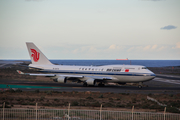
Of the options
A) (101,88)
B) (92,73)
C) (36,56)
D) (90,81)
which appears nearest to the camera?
(101,88)

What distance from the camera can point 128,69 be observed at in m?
44.2

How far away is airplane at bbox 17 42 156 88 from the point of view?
142ft

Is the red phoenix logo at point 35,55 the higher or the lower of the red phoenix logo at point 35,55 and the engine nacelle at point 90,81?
the higher

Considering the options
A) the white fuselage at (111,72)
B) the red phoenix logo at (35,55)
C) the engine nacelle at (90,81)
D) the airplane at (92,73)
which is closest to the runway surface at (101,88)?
the engine nacelle at (90,81)

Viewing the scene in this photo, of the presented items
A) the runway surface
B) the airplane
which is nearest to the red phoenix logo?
the airplane

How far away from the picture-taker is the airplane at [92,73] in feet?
142

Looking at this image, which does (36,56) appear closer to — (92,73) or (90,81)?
(92,73)

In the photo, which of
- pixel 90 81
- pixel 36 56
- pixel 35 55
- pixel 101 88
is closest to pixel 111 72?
pixel 101 88

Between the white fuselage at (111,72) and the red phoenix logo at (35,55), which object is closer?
the white fuselage at (111,72)

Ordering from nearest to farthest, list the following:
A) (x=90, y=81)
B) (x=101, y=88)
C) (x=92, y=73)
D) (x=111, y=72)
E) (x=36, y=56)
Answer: (x=101, y=88), (x=90, y=81), (x=111, y=72), (x=92, y=73), (x=36, y=56)

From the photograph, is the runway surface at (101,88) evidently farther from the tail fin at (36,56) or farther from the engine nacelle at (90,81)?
the tail fin at (36,56)

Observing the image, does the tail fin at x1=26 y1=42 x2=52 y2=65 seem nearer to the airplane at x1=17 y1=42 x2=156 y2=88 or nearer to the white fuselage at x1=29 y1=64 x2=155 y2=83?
the airplane at x1=17 y1=42 x2=156 y2=88

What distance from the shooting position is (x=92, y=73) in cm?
4688

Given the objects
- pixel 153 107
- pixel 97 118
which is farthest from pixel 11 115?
pixel 153 107
